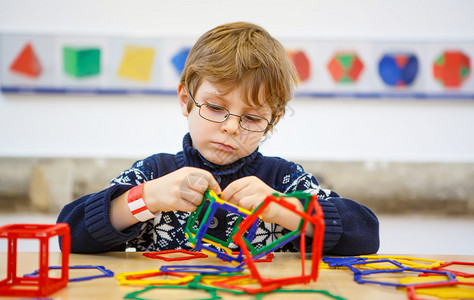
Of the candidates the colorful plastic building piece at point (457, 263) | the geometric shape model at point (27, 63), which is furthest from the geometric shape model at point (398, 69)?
the geometric shape model at point (27, 63)

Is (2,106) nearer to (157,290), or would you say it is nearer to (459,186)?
(157,290)

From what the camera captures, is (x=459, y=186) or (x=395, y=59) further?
(x=395, y=59)

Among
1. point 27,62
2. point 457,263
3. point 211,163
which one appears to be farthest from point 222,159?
point 27,62

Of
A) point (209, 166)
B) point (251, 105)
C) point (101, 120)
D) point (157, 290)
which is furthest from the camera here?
point (101, 120)

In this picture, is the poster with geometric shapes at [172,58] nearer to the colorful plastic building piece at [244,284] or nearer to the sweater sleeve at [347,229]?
the sweater sleeve at [347,229]

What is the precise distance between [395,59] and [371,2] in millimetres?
313

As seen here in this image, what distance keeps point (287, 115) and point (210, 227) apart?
1.28 metres

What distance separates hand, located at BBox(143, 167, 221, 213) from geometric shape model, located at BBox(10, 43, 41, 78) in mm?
1643

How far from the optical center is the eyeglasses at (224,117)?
0.96 metres

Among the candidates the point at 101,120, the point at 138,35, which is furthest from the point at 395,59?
the point at 101,120

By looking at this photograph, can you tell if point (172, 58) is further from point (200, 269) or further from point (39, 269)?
point (39, 269)

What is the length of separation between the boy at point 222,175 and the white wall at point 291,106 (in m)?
1.10

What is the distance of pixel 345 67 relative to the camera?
7.28 ft

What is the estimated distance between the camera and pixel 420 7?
224 centimetres
